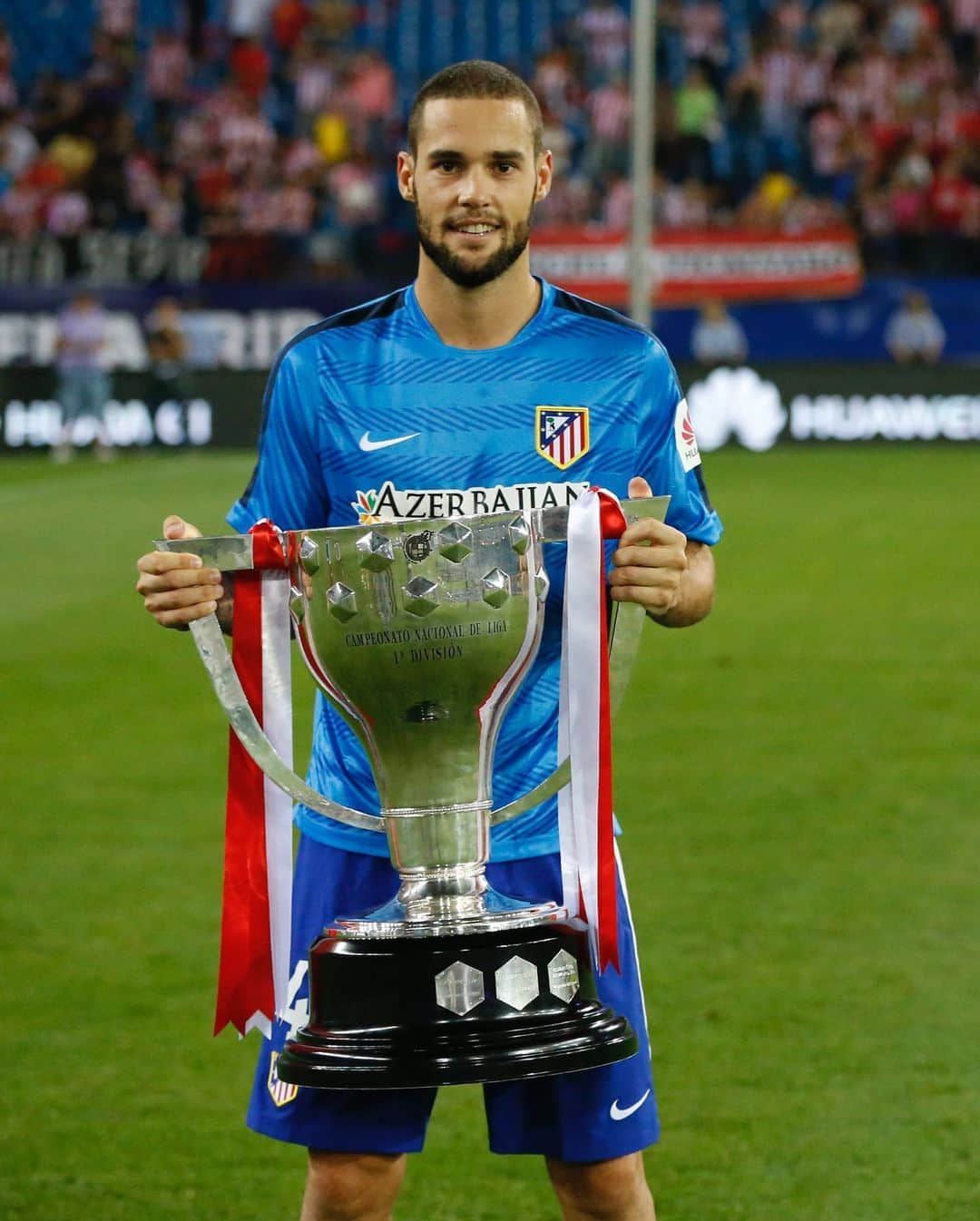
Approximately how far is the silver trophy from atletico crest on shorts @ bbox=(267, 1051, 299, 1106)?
1.66 feet

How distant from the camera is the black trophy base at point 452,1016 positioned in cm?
231

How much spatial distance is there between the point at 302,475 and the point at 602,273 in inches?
788

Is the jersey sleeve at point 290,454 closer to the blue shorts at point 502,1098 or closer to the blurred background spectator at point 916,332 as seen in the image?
the blue shorts at point 502,1098

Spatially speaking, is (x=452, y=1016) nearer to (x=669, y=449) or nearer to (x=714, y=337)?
(x=669, y=449)

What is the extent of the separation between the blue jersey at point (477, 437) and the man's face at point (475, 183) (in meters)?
0.18

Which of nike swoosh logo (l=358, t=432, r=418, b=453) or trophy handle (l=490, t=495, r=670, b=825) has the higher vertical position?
nike swoosh logo (l=358, t=432, r=418, b=453)

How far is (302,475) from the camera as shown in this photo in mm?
2969

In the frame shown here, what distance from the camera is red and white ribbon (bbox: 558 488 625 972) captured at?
7.93 ft

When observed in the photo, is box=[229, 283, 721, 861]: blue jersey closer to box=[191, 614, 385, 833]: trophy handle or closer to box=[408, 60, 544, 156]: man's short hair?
box=[408, 60, 544, 156]: man's short hair

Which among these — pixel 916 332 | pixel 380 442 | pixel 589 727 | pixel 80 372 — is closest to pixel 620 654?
pixel 589 727

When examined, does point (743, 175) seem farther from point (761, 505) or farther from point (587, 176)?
point (761, 505)

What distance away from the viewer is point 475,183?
263 centimetres

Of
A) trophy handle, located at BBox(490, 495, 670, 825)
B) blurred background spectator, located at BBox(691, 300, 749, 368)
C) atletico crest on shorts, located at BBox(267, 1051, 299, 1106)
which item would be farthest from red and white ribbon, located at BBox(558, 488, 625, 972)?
blurred background spectator, located at BBox(691, 300, 749, 368)

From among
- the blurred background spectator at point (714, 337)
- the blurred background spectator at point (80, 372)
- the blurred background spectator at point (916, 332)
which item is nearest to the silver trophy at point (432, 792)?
the blurred background spectator at point (80, 372)
